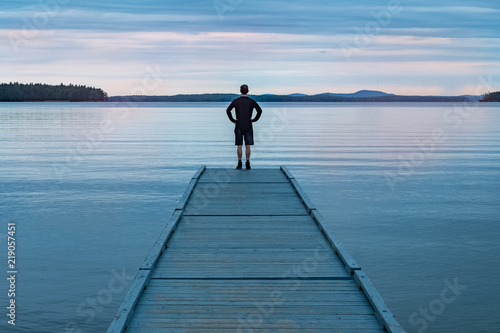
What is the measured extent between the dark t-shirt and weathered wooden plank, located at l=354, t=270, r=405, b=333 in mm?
9552

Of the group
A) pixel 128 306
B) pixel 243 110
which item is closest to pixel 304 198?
pixel 243 110

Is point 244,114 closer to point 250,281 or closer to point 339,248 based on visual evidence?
point 339,248

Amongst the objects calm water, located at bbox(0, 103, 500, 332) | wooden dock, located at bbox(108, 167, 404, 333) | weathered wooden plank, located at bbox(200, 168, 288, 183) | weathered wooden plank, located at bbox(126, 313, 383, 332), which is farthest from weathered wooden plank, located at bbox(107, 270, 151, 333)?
weathered wooden plank, located at bbox(200, 168, 288, 183)

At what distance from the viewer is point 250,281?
29.6 feet

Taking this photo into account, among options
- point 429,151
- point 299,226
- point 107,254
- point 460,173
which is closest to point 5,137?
point 429,151

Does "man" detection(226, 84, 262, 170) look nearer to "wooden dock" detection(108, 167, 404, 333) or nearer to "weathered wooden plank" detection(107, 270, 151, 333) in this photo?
"wooden dock" detection(108, 167, 404, 333)

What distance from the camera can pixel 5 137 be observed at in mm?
50375

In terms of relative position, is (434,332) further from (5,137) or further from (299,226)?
(5,137)

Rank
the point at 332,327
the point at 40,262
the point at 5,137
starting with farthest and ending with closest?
the point at 5,137
the point at 40,262
the point at 332,327

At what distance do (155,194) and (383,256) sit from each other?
1016 cm

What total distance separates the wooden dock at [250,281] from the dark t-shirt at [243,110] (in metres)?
4.65

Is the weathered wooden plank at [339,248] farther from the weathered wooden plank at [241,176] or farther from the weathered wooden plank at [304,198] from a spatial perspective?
the weathered wooden plank at [241,176]

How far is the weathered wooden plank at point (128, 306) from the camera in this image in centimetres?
720

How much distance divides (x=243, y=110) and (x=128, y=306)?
1092 centimetres
